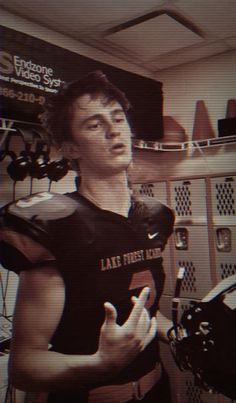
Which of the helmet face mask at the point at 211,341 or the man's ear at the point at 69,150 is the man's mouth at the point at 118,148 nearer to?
the man's ear at the point at 69,150

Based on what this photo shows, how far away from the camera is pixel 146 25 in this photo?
1515 millimetres

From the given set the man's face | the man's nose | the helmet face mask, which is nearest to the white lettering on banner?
the man's face

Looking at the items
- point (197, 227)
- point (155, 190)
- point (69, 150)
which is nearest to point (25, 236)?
point (69, 150)

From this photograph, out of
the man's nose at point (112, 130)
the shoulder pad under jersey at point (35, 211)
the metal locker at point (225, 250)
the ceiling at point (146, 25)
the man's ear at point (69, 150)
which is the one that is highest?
the ceiling at point (146, 25)

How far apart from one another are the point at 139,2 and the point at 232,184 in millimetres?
769

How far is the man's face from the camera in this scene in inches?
52.1

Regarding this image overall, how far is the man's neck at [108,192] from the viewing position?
53.2 inches

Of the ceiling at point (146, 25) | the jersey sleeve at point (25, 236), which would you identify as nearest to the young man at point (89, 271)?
the jersey sleeve at point (25, 236)

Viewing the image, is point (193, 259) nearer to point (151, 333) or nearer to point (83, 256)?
point (151, 333)

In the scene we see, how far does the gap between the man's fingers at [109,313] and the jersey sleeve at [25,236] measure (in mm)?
236

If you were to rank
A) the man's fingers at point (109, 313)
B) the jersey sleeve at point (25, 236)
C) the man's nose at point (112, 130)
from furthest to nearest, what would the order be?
the man's nose at point (112, 130) → the man's fingers at point (109, 313) → the jersey sleeve at point (25, 236)

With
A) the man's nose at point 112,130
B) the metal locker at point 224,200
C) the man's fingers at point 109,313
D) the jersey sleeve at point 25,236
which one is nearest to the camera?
the jersey sleeve at point 25,236

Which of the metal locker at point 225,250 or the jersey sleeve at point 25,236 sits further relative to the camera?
the metal locker at point 225,250

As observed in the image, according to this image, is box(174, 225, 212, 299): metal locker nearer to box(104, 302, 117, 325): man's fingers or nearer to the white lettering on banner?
box(104, 302, 117, 325): man's fingers
